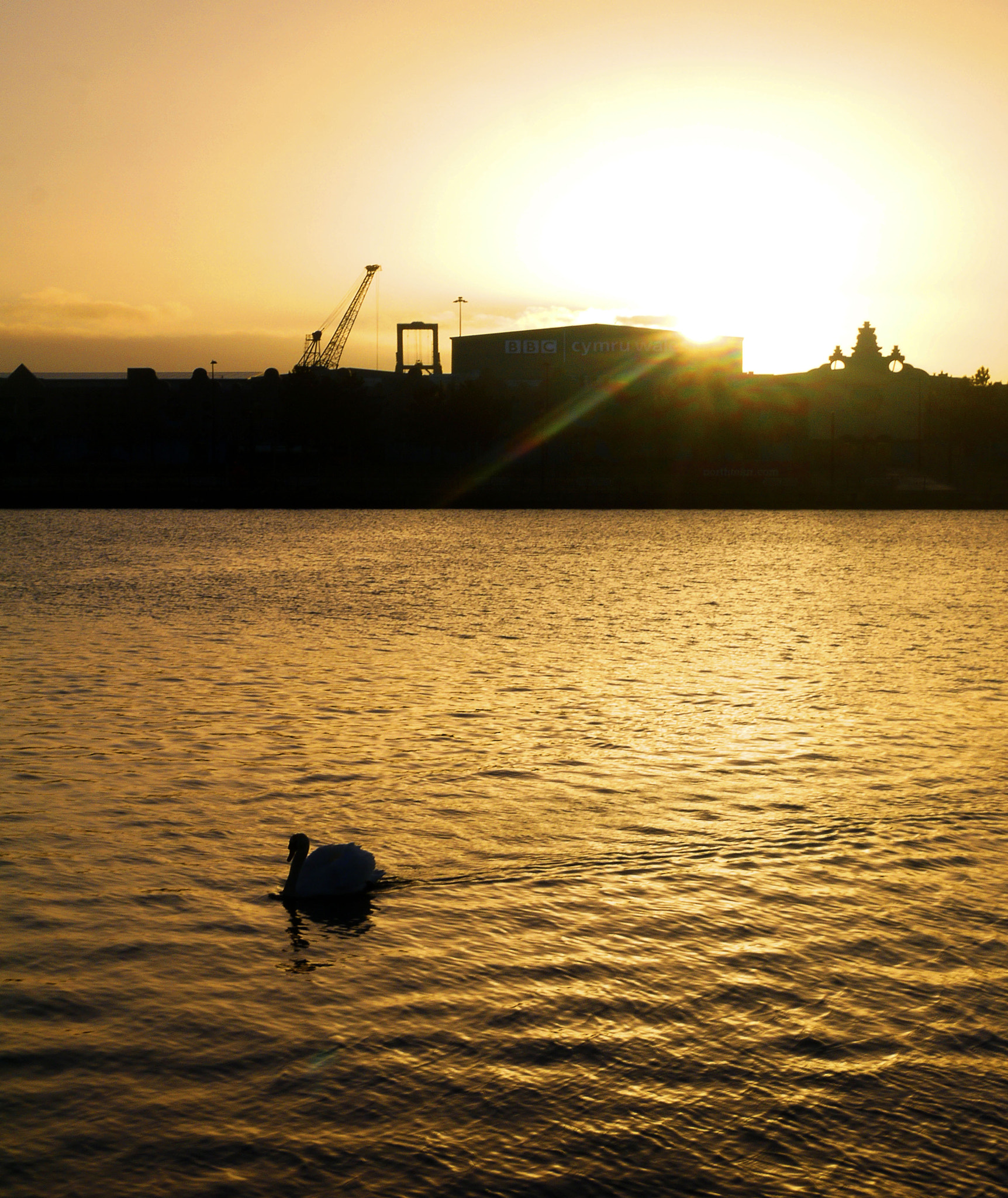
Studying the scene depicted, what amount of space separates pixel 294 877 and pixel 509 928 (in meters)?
1.84

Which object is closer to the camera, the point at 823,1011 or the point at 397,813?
the point at 823,1011

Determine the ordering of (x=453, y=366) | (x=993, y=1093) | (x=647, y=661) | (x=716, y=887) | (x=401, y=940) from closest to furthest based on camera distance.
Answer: (x=993, y=1093) → (x=401, y=940) → (x=716, y=887) → (x=647, y=661) → (x=453, y=366)

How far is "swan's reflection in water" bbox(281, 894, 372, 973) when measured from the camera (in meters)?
9.19

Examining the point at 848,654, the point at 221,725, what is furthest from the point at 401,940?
the point at 848,654

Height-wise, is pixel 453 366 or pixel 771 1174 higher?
pixel 453 366

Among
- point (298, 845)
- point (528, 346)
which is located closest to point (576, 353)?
point (528, 346)

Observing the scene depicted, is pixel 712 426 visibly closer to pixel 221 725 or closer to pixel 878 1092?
pixel 221 725

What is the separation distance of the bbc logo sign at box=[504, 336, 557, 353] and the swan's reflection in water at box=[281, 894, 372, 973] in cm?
12789

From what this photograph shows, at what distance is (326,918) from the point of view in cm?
959

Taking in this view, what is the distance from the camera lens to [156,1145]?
20.7ft

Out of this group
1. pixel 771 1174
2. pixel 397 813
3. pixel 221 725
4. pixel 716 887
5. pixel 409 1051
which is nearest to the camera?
pixel 771 1174

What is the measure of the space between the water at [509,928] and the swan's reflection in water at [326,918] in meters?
0.04

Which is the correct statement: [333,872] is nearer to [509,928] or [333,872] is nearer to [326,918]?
[326,918]

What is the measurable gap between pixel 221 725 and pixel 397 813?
5.05m
